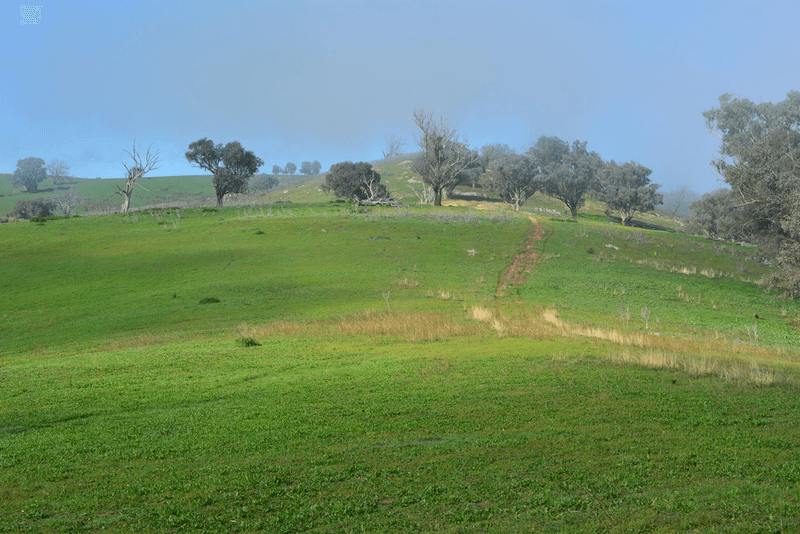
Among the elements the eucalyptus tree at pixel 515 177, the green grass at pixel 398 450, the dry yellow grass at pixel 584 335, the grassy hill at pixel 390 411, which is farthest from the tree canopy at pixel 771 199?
the eucalyptus tree at pixel 515 177

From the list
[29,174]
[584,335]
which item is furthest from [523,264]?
[29,174]

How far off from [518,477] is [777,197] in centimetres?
4485

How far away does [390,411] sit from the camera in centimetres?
1211

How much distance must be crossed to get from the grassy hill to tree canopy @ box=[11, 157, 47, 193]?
137 m

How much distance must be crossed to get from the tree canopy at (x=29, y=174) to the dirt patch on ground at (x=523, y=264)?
148 meters

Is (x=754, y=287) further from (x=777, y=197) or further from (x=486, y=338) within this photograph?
(x=486, y=338)

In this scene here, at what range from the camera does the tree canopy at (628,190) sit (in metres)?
98.8

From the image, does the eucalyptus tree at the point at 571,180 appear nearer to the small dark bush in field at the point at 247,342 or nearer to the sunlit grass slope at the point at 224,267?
the sunlit grass slope at the point at 224,267

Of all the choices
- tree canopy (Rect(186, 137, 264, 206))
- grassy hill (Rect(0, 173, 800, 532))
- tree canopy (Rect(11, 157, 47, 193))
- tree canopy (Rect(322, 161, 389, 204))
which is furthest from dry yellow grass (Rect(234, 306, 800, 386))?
tree canopy (Rect(11, 157, 47, 193))

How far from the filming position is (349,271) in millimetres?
43344

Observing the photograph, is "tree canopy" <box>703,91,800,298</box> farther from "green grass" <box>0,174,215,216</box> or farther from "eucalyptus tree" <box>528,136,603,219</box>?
"green grass" <box>0,174,215,216</box>

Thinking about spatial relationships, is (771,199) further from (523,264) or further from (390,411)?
(390,411)

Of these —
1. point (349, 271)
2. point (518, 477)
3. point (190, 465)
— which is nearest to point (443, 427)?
point (518, 477)

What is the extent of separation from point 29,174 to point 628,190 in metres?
161
